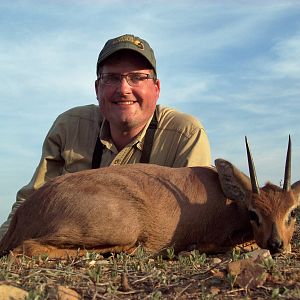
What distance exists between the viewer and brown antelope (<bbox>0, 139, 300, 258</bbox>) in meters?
6.57

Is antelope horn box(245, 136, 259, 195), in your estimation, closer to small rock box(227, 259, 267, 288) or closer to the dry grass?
the dry grass

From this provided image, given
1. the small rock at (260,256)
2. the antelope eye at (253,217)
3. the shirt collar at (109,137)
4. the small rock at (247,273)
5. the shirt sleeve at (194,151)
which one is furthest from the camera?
the shirt collar at (109,137)

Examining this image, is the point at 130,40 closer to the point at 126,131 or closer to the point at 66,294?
the point at 126,131

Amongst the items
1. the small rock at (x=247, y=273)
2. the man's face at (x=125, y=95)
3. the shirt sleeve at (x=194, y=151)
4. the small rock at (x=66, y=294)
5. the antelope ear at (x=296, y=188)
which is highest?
the man's face at (x=125, y=95)

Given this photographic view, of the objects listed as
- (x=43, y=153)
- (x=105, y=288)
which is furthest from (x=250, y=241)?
(x=43, y=153)

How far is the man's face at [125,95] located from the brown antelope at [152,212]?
181 centimetres

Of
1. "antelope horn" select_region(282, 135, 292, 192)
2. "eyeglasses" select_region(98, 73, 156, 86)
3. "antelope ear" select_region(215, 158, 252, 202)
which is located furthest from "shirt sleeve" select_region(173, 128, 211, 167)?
"antelope horn" select_region(282, 135, 292, 192)

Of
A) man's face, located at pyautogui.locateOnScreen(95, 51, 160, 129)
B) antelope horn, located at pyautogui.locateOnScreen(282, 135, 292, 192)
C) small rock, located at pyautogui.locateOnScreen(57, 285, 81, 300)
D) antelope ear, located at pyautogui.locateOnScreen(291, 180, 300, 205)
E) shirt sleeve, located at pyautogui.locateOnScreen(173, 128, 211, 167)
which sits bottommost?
small rock, located at pyautogui.locateOnScreen(57, 285, 81, 300)

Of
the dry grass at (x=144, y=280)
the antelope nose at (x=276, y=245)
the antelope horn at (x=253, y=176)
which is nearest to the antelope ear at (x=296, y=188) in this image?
the antelope horn at (x=253, y=176)

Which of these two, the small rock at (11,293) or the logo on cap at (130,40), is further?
the logo on cap at (130,40)

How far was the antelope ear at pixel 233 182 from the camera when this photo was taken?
7.22 m

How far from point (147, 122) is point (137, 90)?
1.99 feet

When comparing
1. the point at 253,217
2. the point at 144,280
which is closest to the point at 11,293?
the point at 144,280

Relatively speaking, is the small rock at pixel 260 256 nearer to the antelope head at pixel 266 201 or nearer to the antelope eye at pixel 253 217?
the antelope head at pixel 266 201
